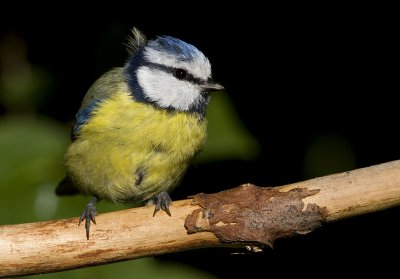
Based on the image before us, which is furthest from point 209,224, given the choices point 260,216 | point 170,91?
point 170,91

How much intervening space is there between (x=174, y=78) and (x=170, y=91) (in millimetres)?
69

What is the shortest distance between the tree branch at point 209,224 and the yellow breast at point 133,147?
0.35 metres

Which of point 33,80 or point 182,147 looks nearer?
point 182,147

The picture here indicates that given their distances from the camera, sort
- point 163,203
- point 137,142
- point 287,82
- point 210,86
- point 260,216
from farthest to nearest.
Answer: point 287,82 < point 210,86 < point 137,142 < point 163,203 < point 260,216

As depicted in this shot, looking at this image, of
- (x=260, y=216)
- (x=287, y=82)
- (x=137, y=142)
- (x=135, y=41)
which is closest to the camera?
(x=260, y=216)

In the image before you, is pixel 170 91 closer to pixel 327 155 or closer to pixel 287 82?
pixel 287 82

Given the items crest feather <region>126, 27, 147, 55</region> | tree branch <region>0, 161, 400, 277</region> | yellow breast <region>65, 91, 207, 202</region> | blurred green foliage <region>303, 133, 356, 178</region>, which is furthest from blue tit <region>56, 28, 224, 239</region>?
blurred green foliage <region>303, 133, 356, 178</region>

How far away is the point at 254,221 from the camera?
210 centimetres

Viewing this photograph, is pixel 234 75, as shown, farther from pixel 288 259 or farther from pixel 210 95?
pixel 288 259

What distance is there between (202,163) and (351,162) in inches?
29.7

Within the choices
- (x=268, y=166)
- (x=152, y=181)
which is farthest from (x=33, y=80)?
(x=268, y=166)

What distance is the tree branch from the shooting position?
2082 millimetres

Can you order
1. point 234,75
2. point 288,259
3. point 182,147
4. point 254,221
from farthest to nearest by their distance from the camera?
point 234,75 < point 288,259 < point 182,147 < point 254,221

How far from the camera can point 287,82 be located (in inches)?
124
